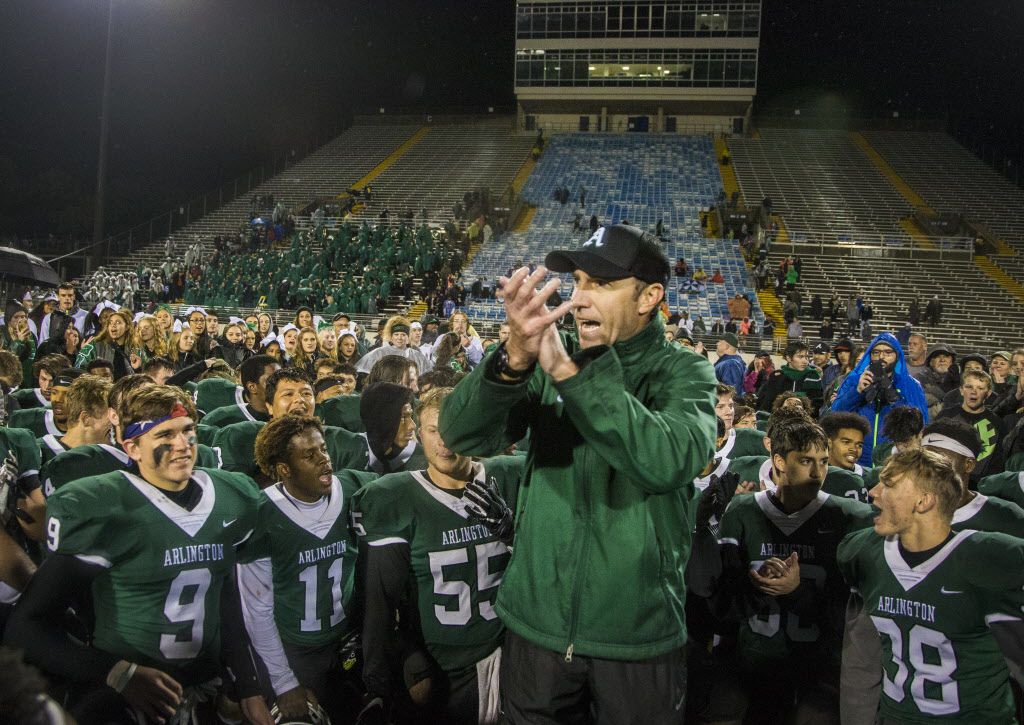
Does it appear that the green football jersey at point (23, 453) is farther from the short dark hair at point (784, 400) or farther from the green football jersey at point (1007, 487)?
the green football jersey at point (1007, 487)

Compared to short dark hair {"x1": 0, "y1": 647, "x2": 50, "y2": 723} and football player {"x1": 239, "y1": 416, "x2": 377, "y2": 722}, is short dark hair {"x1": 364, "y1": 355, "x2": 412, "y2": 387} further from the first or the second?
short dark hair {"x1": 0, "y1": 647, "x2": 50, "y2": 723}

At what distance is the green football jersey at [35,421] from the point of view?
16.2 feet

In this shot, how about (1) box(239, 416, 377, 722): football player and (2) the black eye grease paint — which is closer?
(2) the black eye grease paint

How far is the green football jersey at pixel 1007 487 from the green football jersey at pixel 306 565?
3.31m

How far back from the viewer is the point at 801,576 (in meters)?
3.50

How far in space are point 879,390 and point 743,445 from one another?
1.76 meters

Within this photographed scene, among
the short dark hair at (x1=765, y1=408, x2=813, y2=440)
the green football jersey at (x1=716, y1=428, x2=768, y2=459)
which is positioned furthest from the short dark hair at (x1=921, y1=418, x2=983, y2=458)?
the green football jersey at (x1=716, y1=428, x2=768, y2=459)

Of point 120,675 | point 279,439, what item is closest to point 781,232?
point 279,439

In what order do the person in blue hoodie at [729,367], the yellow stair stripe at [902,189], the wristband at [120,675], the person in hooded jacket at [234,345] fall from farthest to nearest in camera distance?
the yellow stair stripe at [902,189] → the person in blue hoodie at [729,367] → the person in hooded jacket at [234,345] → the wristband at [120,675]

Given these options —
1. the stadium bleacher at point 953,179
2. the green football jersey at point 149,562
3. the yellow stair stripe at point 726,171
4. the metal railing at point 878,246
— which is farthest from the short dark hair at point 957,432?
the yellow stair stripe at point 726,171

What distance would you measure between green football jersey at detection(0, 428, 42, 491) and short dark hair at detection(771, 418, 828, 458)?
11.0 ft

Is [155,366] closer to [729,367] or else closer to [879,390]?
[879,390]

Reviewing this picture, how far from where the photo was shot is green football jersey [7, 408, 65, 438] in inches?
194

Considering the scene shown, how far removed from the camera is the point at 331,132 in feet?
160
